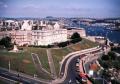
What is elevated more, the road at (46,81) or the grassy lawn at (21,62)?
the grassy lawn at (21,62)

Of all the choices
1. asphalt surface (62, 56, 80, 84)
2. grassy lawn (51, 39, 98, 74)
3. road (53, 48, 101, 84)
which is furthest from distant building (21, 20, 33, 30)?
asphalt surface (62, 56, 80, 84)

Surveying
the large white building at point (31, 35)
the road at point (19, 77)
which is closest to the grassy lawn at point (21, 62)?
the road at point (19, 77)

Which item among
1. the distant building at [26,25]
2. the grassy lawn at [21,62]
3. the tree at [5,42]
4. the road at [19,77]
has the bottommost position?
the road at [19,77]

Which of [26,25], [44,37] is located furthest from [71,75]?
[26,25]

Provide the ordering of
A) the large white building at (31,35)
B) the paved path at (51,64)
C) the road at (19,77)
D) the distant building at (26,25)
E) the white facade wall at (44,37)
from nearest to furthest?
the road at (19,77) < the paved path at (51,64) < the large white building at (31,35) < the white facade wall at (44,37) < the distant building at (26,25)

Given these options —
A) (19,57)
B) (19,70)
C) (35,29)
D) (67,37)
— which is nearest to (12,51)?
(19,57)

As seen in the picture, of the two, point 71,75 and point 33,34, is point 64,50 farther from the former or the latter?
point 71,75

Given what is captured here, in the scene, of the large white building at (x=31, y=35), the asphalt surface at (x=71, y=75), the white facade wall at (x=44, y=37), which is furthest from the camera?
the white facade wall at (x=44, y=37)

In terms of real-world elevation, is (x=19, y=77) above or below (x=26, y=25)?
below

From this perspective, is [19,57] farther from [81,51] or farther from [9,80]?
[81,51]

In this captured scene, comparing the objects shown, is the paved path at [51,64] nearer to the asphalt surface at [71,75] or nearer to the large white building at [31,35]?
the asphalt surface at [71,75]

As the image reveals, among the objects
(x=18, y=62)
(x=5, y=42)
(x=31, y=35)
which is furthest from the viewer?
(x=31, y=35)
